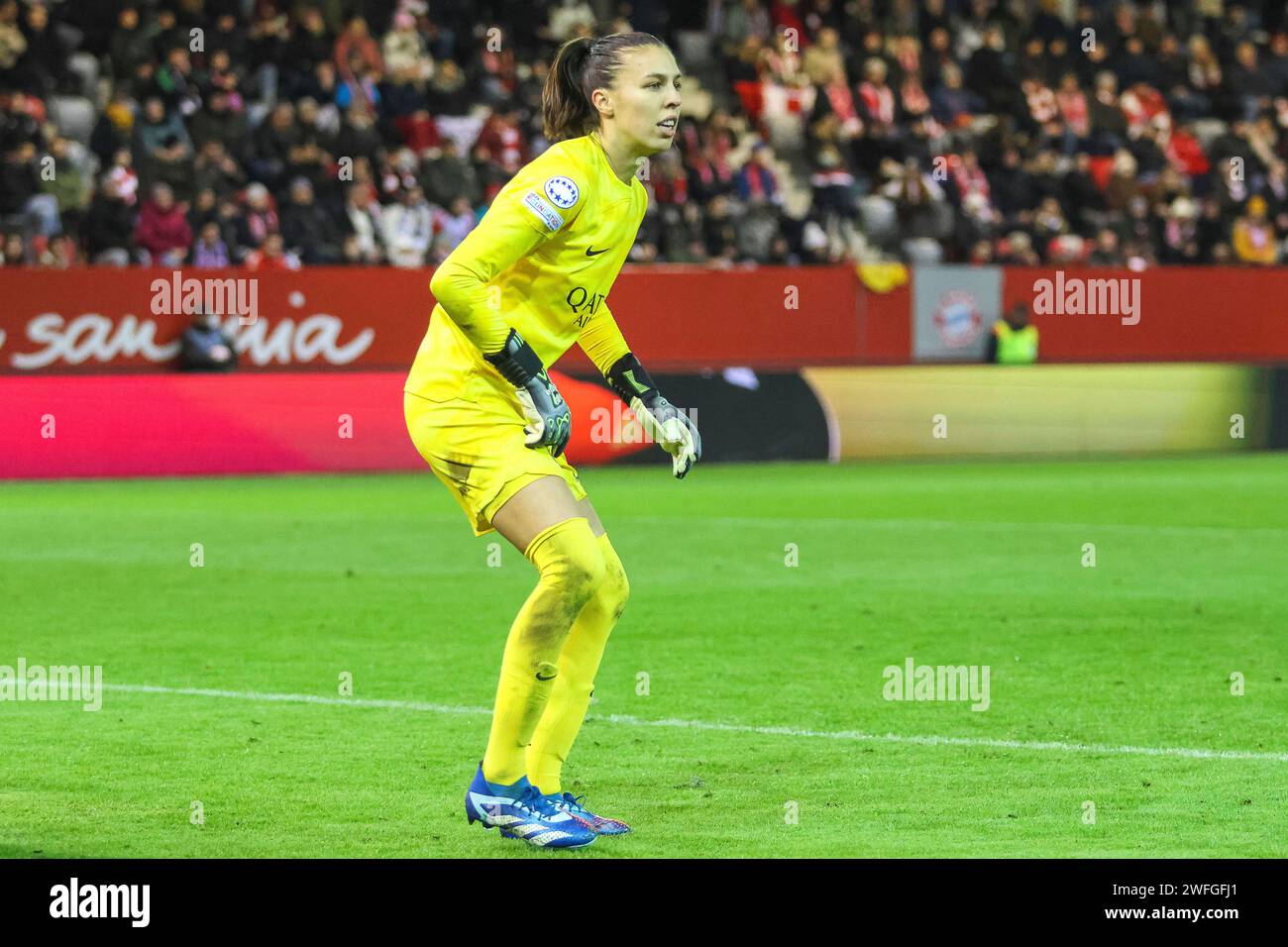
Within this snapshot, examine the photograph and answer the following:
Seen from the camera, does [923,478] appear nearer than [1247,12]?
Yes

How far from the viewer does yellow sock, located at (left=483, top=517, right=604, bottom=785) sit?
5.88m

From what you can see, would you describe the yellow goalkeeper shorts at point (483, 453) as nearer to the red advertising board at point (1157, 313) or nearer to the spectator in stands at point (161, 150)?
the spectator in stands at point (161, 150)

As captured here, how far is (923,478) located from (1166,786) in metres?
13.1

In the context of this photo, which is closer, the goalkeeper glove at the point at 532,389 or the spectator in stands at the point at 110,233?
the goalkeeper glove at the point at 532,389

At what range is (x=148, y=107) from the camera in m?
21.6

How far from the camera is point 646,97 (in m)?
6.02

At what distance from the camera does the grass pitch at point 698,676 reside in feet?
20.7

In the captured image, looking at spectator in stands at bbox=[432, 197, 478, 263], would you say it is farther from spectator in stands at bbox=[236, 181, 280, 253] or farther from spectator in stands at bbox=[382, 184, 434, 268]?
spectator in stands at bbox=[236, 181, 280, 253]

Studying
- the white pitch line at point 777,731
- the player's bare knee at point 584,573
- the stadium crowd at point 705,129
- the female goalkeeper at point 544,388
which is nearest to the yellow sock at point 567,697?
the female goalkeeper at point 544,388

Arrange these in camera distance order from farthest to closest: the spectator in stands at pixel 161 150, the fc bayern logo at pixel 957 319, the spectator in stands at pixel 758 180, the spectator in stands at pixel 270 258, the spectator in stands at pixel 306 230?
the spectator in stands at pixel 758 180, the fc bayern logo at pixel 957 319, the spectator in stands at pixel 306 230, the spectator in stands at pixel 161 150, the spectator in stands at pixel 270 258

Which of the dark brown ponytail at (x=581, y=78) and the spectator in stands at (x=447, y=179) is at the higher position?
the spectator in stands at (x=447, y=179)

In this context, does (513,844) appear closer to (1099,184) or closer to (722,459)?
(722,459)

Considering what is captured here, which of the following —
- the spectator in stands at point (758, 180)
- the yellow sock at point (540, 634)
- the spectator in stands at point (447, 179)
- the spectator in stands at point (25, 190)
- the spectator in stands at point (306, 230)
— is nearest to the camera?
the yellow sock at point (540, 634)
